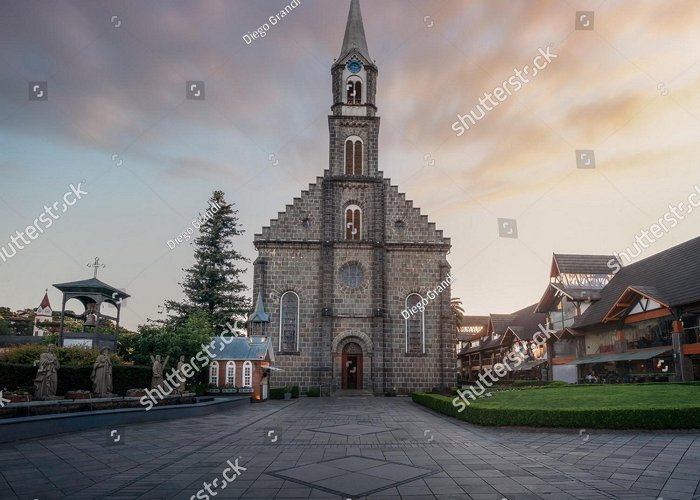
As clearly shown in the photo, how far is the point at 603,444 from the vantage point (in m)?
12.9

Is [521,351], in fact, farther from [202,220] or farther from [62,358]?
[62,358]

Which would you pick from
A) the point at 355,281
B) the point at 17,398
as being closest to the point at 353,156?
the point at 355,281

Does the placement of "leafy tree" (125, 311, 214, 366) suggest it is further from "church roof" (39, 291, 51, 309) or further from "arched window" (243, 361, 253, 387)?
"church roof" (39, 291, 51, 309)

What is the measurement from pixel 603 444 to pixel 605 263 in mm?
35327

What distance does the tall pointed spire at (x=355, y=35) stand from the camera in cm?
4159

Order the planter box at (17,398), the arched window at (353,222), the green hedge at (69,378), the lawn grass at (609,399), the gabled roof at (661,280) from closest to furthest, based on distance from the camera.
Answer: the planter box at (17,398)
the lawn grass at (609,399)
the green hedge at (69,378)
the gabled roof at (661,280)
the arched window at (353,222)

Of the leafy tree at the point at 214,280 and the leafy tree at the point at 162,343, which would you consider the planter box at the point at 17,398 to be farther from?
the leafy tree at the point at 214,280

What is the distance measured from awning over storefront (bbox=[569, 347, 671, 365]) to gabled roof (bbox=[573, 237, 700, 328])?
242 centimetres

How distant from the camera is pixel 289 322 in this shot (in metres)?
37.2

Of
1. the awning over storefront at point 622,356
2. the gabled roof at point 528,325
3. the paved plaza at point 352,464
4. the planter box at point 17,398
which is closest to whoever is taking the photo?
the paved plaza at point 352,464

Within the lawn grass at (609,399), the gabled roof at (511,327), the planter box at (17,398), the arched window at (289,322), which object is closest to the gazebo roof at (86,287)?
the planter box at (17,398)

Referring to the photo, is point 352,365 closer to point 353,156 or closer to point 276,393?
point 276,393

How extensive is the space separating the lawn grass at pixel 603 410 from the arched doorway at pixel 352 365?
17111 millimetres

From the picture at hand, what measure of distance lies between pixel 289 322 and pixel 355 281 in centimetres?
578
